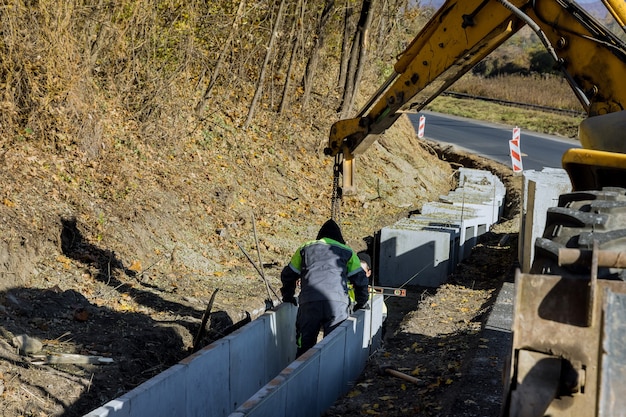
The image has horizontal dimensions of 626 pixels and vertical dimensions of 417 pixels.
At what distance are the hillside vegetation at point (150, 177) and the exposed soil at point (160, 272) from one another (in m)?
0.03

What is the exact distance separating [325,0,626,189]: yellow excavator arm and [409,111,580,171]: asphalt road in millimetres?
15250

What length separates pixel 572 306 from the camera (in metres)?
3.58

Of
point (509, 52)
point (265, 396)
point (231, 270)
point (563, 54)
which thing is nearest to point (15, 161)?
point (231, 270)

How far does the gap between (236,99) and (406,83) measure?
33.7 ft

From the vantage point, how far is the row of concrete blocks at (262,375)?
6141 mm

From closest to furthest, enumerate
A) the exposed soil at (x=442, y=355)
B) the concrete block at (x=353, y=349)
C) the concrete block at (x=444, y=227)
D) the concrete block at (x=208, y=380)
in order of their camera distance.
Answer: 1. the concrete block at (x=208, y=380)
2. the exposed soil at (x=442, y=355)
3. the concrete block at (x=353, y=349)
4. the concrete block at (x=444, y=227)

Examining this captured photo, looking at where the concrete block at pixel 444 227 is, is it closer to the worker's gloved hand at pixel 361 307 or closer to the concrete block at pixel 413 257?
the concrete block at pixel 413 257

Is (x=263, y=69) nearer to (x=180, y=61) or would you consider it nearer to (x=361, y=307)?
(x=180, y=61)

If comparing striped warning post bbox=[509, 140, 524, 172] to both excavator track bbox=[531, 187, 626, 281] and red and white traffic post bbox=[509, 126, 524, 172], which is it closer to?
red and white traffic post bbox=[509, 126, 524, 172]

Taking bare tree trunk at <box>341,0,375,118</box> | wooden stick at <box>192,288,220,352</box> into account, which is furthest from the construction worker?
bare tree trunk at <box>341,0,375,118</box>

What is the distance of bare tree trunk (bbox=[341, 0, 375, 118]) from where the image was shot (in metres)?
20.2

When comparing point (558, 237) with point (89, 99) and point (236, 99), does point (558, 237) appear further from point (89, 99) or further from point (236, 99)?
point (236, 99)

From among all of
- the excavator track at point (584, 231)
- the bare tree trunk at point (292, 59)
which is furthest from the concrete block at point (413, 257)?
the excavator track at point (584, 231)

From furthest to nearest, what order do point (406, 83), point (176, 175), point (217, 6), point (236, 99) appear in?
point (236, 99)
point (217, 6)
point (176, 175)
point (406, 83)
